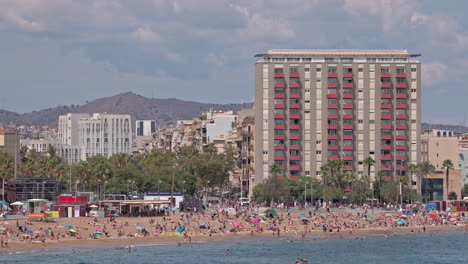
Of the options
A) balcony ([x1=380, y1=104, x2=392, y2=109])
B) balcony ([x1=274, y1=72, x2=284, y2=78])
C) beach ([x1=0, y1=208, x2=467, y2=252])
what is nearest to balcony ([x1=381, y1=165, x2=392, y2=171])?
balcony ([x1=380, y1=104, x2=392, y2=109])

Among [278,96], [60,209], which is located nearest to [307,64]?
[278,96]

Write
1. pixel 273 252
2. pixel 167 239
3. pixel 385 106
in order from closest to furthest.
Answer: pixel 273 252
pixel 167 239
pixel 385 106

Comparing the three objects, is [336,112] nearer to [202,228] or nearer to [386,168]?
[386,168]

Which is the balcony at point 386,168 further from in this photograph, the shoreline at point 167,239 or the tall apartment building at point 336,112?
the shoreline at point 167,239

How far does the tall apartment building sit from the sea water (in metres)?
61.3

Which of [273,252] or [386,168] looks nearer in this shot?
[273,252]

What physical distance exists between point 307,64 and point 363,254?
84666mm

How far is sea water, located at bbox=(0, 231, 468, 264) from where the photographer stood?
321 feet

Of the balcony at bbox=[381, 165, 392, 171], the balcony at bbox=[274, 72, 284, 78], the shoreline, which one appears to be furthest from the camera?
the balcony at bbox=[381, 165, 392, 171]

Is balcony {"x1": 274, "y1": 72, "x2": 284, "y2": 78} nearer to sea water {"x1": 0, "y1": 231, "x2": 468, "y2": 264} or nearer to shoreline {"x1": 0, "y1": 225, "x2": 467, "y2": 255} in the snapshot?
shoreline {"x1": 0, "y1": 225, "x2": 467, "y2": 255}

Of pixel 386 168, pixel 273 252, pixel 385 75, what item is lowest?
pixel 273 252

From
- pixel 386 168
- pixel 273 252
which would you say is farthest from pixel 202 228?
pixel 386 168

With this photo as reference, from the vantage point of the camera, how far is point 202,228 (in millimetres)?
127312

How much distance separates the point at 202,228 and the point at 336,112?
6939 cm
